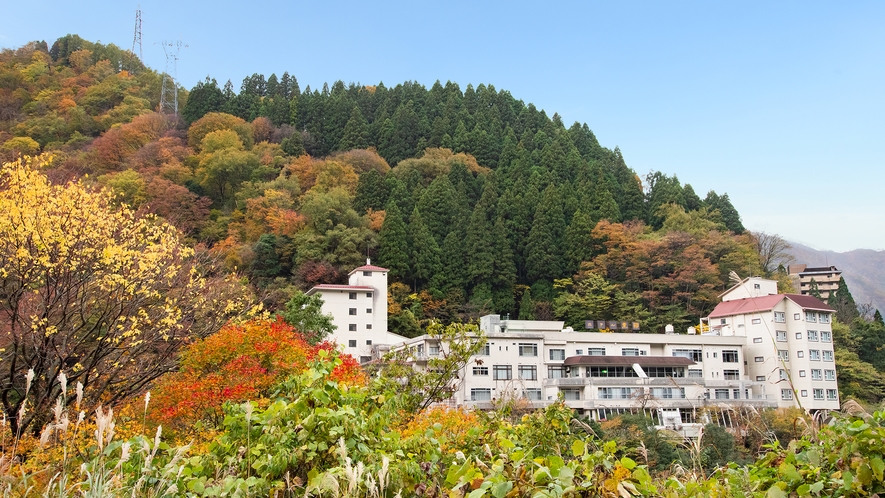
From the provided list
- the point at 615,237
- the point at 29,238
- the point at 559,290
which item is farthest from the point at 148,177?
the point at 29,238

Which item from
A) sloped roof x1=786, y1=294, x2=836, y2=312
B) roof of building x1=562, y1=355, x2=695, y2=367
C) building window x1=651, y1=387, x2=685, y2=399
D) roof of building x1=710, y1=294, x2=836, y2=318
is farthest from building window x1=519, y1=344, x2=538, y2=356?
sloped roof x1=786, y1=294, x2=836, y2=312

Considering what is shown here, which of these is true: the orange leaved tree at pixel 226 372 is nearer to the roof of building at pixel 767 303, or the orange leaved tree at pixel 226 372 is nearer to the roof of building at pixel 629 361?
the roof of building at pixel 629 361

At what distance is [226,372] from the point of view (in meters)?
11.1

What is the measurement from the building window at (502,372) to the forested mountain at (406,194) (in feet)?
25.3

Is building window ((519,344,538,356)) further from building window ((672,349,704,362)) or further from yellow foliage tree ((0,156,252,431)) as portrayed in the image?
yellow foliage tree ((0,156,252,431))

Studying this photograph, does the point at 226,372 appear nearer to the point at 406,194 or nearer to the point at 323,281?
the point at 323,281

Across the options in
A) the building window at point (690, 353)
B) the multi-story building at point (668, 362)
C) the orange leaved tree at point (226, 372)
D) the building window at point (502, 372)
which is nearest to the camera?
the orange leaved tree at point (226, 372)

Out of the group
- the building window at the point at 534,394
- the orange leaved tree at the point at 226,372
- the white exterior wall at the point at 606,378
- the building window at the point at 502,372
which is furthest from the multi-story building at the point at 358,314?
the orange leaved tree at the point at 226,372

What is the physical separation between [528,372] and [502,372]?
1451mm

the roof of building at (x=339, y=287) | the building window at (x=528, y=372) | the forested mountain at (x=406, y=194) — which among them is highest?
the forested mountain at (x=406, y=194)

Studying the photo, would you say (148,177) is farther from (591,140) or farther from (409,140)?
(591,140)

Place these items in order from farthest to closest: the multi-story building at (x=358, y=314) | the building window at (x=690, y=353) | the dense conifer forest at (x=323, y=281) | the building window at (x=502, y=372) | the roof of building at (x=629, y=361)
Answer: the multi-story building at (x=358, y=314)
the building window at (x=690, y=353)
the roof of building at (x=629, y=361)
the building window at (x=502, y=372)
the dense conifer forest at (x=323, y=281)

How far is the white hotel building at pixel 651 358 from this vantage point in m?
29.1

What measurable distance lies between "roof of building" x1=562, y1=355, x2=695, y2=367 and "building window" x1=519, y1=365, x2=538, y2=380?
166 cm
